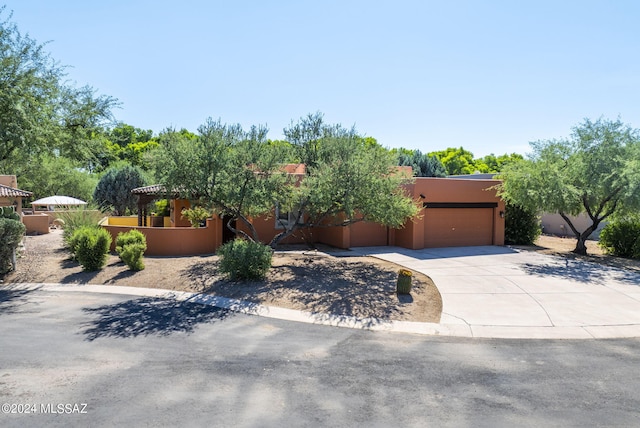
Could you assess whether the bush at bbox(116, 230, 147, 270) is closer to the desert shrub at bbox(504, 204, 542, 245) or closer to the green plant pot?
the green plant pot

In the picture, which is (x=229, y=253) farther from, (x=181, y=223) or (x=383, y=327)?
(x=181, y=223)

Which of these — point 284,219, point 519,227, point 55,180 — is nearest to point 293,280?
point 284,219

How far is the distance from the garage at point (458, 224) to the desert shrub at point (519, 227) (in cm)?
133

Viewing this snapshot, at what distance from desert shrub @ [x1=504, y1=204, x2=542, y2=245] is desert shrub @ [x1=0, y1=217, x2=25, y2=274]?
20.5 m

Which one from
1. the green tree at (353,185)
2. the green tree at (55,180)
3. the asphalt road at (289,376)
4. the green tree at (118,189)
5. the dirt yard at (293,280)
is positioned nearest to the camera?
the asphalt road at (289,376)

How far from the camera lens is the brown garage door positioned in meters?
18.7

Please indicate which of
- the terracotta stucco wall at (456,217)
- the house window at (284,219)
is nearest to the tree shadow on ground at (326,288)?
the house window at (284,219)

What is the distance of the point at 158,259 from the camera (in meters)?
15.1

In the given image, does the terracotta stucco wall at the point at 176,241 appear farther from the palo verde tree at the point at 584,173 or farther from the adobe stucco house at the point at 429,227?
the palo verde tree at the point at 584,173

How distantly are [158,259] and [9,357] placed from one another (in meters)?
8.58

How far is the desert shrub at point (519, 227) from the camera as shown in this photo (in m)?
20.8

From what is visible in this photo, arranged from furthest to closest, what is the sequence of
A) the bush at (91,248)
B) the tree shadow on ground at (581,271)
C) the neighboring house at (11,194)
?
the neighboring house at (11,194), the bush at (91,248), the tree shadow on ground at (581,271)

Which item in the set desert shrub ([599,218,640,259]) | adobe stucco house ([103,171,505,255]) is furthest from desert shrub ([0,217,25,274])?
desert shrub ([599,218,640,259])

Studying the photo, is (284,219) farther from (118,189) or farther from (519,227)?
(118,189)
